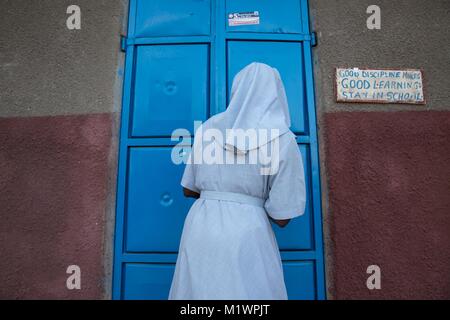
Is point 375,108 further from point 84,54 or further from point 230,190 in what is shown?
point 84,54

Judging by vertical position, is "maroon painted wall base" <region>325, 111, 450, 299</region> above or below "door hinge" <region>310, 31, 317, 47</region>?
below

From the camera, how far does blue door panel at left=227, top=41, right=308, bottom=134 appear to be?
234cm

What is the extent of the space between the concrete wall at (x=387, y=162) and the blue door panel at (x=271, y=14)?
18 centimetres

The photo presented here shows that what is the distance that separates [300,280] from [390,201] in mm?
846

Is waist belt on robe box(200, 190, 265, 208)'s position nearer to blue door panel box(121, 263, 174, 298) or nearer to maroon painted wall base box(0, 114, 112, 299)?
blue door panel box(121, 263, 174, 298)

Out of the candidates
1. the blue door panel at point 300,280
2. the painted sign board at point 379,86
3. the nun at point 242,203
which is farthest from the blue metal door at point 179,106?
the nun at point 242,203

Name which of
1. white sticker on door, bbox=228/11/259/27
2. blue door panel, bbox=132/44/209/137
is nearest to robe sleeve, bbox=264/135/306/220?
blue door panel, bbox=132/44/209/137

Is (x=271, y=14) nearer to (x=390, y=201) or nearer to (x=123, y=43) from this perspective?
(x=123, y=43)

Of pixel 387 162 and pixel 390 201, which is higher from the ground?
pixel 387 162

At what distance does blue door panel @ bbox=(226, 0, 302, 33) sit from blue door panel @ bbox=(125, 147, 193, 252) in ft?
3.86

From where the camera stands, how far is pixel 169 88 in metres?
2.37

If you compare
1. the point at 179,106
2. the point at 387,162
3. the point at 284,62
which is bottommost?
the point at 387,162

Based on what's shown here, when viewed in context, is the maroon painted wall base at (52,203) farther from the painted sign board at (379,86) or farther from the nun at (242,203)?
the painted sign board at (379,86)

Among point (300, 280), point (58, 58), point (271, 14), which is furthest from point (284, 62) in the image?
point (58, 58)
